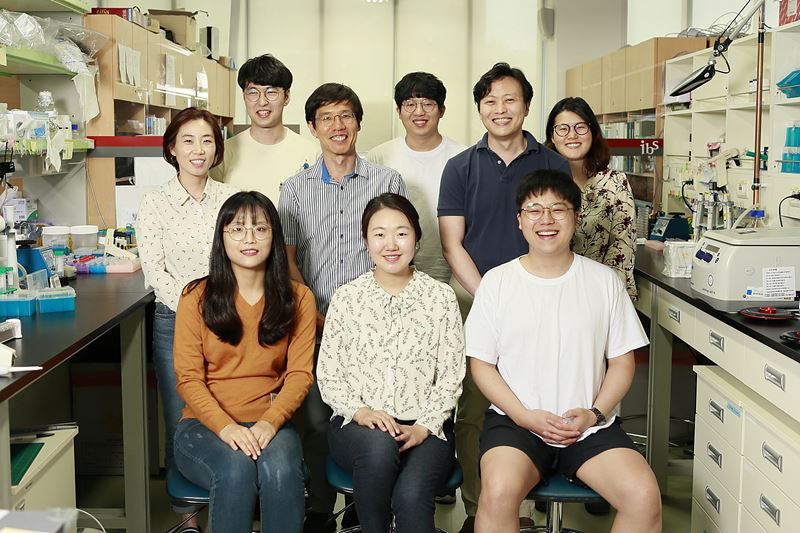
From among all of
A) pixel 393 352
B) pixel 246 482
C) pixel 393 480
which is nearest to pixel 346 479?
pixel 393 480

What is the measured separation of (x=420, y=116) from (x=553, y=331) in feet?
3.58

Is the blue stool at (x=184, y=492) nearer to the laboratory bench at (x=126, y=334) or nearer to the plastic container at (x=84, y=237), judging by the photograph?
the laboratory bench at (x=126, y=334)

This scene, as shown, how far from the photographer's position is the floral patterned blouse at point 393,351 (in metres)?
2.42

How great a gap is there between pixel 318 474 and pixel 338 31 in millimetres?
6896

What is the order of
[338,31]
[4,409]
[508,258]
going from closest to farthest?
[4,409], [508,258], [338,31]

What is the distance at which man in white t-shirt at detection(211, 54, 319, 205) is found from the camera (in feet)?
10.0

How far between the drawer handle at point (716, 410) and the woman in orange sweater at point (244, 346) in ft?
3.81

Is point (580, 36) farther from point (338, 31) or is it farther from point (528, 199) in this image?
point (528, 199)

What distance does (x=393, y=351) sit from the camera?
244 cm

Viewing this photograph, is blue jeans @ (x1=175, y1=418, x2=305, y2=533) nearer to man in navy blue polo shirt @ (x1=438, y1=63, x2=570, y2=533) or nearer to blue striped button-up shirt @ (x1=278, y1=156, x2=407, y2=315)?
blue striped button-up shirt @ (x1=278, y1=156, x2=407, y2=315)

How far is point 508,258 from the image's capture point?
2.75 m

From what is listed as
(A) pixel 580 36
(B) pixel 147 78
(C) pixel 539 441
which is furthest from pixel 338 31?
(C) pixel 539 441

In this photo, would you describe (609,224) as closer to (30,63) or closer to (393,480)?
(393,480)

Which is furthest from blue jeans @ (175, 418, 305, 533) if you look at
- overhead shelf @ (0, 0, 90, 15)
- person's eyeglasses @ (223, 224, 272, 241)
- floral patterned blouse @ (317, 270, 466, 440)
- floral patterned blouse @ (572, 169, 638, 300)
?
overhead shelf @ (0, 0, 90, 15)
